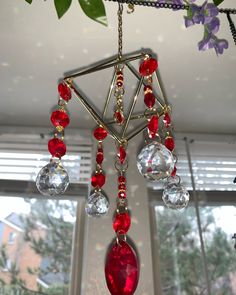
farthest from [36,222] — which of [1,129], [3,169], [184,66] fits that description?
[184,66]

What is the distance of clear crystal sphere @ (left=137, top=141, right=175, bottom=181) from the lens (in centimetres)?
56

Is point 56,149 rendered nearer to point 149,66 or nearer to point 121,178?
point 121,178

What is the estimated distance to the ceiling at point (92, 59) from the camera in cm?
115

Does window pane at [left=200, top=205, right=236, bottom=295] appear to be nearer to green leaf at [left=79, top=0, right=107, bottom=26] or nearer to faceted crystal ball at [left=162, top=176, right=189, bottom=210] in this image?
faceted crystal ball at [left=162, top=176, right=189, bottom=210]

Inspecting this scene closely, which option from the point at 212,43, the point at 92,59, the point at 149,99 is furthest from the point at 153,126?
the point at 92,59

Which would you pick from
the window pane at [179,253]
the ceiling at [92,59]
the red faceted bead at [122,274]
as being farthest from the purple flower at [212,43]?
the window pane at [179,253]

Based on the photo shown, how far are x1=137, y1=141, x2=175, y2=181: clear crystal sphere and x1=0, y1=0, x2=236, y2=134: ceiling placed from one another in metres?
0.71

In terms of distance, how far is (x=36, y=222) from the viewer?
150 cm

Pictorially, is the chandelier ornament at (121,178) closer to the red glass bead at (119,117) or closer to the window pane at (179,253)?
the red glass bead at (119,117)

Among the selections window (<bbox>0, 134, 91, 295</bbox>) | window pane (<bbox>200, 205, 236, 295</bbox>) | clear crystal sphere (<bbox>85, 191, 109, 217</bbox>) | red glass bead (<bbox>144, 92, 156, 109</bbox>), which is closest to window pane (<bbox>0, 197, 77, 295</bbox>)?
window (<bbox>0, 134, 91, 295</bbox>)

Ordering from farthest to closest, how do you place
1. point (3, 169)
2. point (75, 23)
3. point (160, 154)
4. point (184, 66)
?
1. point (3, 169)
2. point (184, 66)
3. point (75, 23)
4. point (160, 154)

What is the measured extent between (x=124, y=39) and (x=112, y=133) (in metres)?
0.61

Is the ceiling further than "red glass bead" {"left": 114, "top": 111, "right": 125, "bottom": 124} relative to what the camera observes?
Yes

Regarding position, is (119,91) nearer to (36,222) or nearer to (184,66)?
(184,66)
